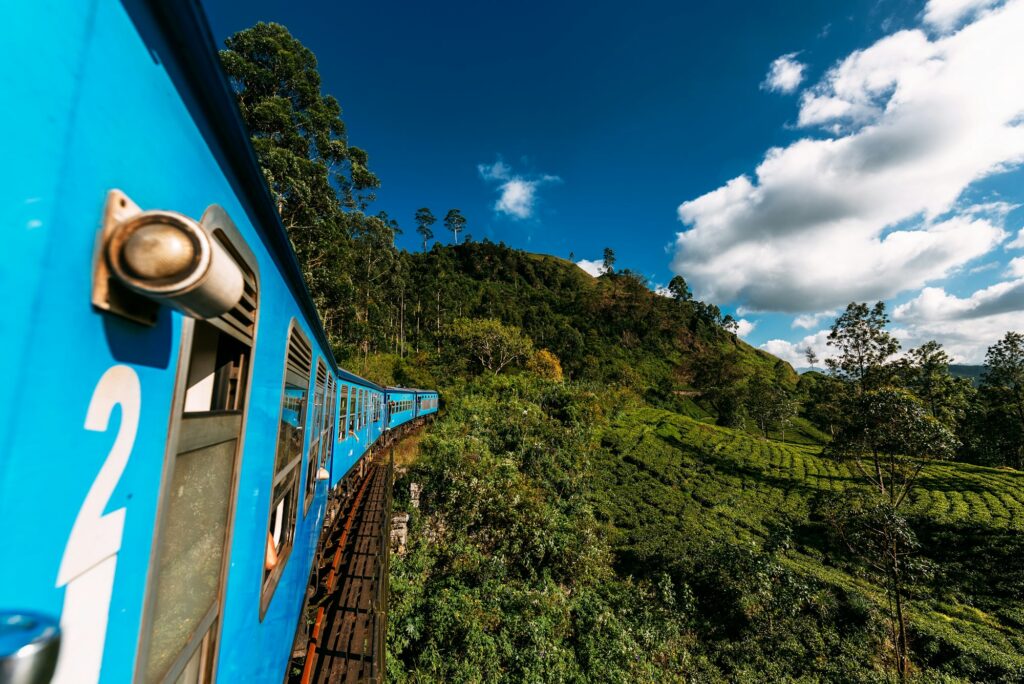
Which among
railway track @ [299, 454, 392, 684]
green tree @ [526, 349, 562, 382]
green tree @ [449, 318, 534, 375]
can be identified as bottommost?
railway track @ [299, 454, 392, 684]

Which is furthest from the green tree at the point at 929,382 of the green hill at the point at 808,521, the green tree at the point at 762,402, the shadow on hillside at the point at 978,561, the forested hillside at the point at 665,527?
the green tree at the point at 762,402

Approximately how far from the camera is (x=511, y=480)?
14.2 metres

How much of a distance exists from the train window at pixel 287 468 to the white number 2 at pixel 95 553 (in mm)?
1488

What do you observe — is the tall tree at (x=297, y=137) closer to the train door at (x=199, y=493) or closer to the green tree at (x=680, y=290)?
the train door at (x=199, y=493)

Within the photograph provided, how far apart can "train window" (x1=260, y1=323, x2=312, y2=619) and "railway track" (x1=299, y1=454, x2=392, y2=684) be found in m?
2.14

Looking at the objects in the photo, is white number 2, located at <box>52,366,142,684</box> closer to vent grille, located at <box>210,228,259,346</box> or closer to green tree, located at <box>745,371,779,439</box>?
vent grille, located at <box>210,228,259,346</box>

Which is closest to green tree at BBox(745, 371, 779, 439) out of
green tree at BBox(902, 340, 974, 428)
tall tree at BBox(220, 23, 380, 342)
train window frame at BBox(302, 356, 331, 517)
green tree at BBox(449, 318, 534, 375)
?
green tree at BBox(449, 318, 534, 375)

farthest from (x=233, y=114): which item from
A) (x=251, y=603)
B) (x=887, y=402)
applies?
(x=887, y=402)

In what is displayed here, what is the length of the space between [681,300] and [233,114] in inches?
3725

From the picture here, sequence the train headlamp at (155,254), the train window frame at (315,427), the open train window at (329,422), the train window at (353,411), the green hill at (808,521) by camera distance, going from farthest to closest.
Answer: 1. the green hill at (808,521)
2. the train window at (353,411)
3. the open train window at (329,422)
4. the train window frame at (315,427)
5. the train headlamp at (155,254)

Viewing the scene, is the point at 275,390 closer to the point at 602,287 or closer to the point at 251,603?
the point at 251,603

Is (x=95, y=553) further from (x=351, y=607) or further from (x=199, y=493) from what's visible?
(x=351, y=607)

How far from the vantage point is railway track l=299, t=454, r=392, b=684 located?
14.8 feet

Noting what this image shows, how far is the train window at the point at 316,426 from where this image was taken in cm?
369
